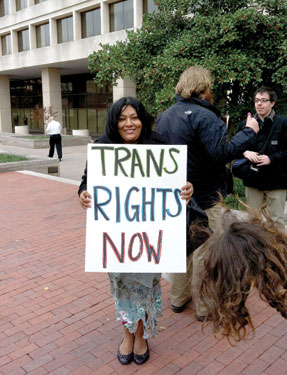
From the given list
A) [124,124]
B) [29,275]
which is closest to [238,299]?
[124,124]

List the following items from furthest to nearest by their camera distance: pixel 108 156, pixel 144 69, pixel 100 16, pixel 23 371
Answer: pixel 100 16 → pixel 144 69 → pixel 23 371 → pixel 108 156

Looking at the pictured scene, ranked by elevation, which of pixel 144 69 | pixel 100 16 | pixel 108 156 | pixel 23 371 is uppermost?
pixel 100 16

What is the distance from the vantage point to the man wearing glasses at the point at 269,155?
412cm

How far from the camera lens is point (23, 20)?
26203 mm

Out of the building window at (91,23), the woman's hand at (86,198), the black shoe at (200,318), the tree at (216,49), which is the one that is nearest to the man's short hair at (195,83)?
the woman's hand at (86,198)

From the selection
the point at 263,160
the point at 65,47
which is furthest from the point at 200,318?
the point at 65,47

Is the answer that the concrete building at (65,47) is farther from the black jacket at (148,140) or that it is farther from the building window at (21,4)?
the black jacket at (148,140)

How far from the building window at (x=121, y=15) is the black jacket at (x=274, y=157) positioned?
55.9 ft

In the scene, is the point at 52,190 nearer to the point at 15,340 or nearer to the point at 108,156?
the point at 15,340

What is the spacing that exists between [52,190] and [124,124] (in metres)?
6.76

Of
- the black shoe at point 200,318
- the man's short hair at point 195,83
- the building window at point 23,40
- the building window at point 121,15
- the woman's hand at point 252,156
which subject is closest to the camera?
the man's short hair at point 195,83

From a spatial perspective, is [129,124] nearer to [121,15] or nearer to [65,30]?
[121,15]

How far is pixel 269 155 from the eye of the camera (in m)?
4.20

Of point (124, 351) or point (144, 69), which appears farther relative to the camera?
point (144, 69)
